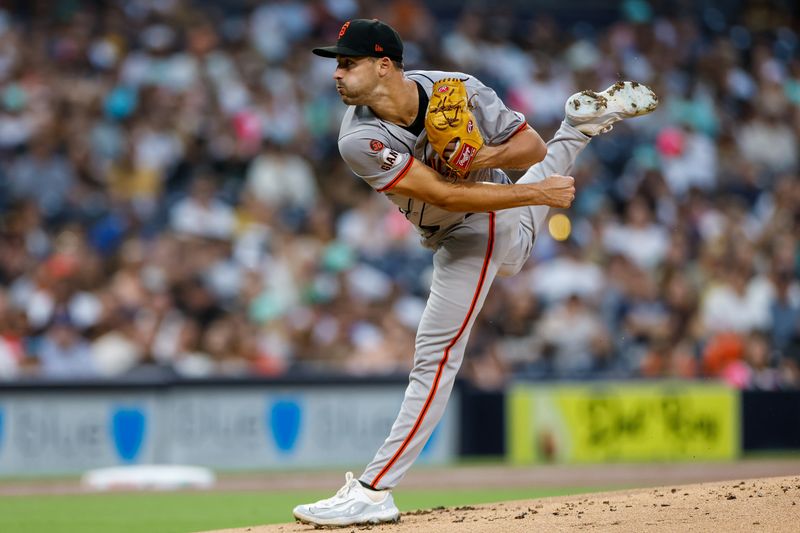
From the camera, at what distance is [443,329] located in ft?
18.4

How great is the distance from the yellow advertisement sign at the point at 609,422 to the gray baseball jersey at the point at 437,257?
5491 millimetres

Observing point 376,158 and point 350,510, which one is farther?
point 350,510

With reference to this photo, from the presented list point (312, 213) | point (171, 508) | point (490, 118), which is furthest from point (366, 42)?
point (312, 213)

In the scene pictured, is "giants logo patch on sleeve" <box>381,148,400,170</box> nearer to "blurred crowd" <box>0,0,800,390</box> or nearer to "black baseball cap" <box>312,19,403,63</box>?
"black baseball cap" <box>312,19,403,63</box>

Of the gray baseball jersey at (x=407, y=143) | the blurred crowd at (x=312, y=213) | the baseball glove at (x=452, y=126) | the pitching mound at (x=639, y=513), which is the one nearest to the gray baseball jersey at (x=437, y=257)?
the gray baseball jersey at (x=407, y=143)

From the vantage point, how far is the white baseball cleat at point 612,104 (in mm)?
6133

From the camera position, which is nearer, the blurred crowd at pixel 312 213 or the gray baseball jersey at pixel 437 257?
the gray baseball jersey at pixel 437 257

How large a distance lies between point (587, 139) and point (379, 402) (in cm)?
505

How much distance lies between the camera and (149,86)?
12977mm

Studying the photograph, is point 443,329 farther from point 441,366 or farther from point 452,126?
point 452,126

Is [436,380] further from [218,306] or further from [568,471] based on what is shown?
[218,306]

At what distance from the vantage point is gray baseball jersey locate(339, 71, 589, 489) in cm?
540

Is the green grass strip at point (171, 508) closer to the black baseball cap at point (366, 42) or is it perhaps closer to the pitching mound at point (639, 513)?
the pitching mound at point (639, 513)

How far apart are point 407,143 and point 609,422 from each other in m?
6.41
